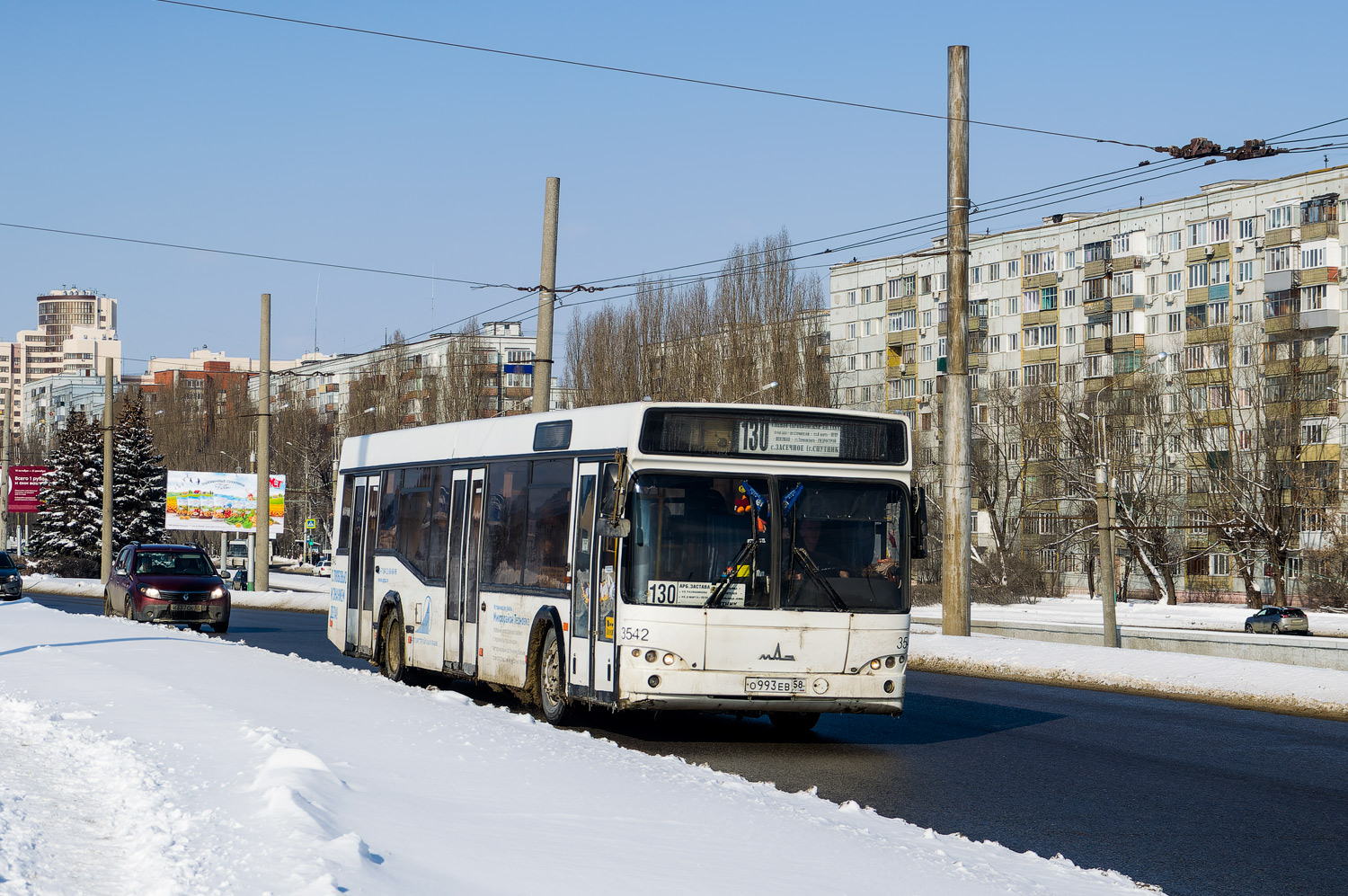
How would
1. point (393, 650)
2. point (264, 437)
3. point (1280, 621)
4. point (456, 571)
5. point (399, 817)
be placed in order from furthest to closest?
point (1280, 621), point (264, 437), point (393, 650), point (456, 571), point (399, 817)

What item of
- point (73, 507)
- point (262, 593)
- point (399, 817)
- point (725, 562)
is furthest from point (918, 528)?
point (73, 507)

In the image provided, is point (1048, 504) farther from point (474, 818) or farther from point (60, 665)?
point (474, 818)

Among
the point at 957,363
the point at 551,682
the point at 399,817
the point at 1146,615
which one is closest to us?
the point at 399,817

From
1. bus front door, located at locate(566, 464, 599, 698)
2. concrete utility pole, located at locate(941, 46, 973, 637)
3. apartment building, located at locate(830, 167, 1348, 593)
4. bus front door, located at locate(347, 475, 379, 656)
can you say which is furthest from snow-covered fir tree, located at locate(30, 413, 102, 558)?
bus front door, located at locate(566, 464, 599, 698)

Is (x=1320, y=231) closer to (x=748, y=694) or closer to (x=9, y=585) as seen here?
(x=9, y=585)

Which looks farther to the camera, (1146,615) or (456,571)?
(1146,615)

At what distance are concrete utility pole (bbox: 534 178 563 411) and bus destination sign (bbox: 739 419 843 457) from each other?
1547cm

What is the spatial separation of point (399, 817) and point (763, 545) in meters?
6.27

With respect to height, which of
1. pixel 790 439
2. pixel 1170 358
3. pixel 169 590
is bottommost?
pixel 169 590

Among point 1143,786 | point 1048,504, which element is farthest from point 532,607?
point 1048,504

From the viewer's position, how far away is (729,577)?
13.4 metres

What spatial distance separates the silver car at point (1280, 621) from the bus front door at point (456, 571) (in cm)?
4433

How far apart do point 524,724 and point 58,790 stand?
4550 mm

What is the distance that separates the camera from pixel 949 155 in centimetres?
2412
